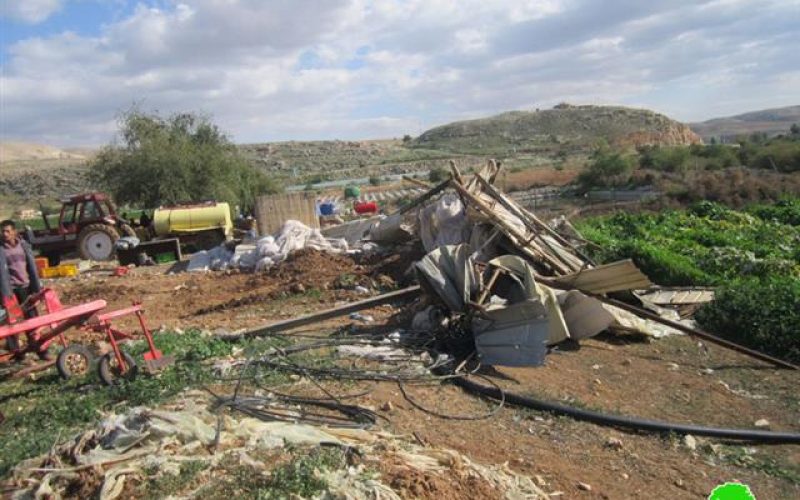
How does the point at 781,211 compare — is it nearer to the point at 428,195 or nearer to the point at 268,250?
the point at 428,195

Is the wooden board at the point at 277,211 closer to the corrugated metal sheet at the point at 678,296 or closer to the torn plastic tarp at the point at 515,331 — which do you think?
the corrugated metal sheet at the point at 678,296

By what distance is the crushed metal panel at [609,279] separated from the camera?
741 centimetres

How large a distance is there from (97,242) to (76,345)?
40.7ft

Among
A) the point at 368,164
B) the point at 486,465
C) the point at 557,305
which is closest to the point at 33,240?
the point at 557,305

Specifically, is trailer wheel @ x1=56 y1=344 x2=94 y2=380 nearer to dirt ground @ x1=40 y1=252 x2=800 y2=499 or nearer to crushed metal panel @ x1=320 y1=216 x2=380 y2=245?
dirt ground @ x1=40 y1=252 x2=800 y2=499

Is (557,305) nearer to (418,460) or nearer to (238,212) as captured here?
(418,460)

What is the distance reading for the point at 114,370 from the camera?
6.24 metres

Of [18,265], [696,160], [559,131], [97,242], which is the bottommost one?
[97,242]

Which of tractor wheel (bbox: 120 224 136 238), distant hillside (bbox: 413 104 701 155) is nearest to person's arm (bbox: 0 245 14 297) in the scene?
tractor wheel (bbox: 120 224 136 238)

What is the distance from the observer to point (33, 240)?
17.8 m

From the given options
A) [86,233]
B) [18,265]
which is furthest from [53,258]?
[18,265]

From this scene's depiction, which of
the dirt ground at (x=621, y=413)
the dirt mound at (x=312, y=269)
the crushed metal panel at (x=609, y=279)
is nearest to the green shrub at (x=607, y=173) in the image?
the dirt mound at (x=312, y=269)

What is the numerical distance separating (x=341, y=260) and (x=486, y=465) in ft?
26.9

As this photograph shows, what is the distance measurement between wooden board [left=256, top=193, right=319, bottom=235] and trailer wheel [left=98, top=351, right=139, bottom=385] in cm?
989
